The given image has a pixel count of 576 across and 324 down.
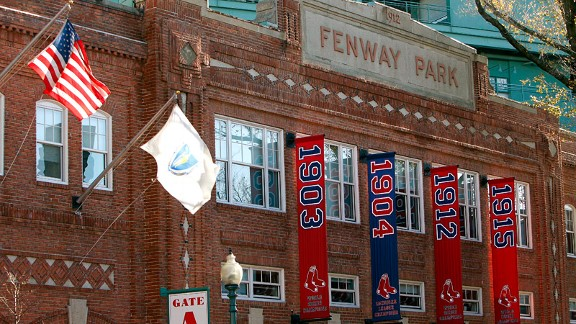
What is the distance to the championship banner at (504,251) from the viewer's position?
3550cm

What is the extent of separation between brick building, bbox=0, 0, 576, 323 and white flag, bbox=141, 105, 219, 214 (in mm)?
2894

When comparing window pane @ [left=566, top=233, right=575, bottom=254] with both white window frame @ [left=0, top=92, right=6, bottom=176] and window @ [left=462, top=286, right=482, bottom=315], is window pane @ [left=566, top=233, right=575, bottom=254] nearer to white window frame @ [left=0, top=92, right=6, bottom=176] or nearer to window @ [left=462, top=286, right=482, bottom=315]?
window @ [left=462, top=286, right=482, bottom=315]

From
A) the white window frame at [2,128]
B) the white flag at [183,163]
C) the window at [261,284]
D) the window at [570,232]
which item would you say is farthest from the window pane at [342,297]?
the window at [570,232]

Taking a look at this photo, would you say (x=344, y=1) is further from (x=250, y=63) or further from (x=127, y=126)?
(x=127, y=126)

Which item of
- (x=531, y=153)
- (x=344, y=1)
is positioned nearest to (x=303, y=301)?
(x=344, y=1)

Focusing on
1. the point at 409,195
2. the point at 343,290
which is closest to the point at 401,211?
the point at 409,195

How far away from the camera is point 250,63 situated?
2952 cm

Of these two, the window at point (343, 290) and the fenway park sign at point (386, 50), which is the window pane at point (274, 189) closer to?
the window at point (343, 290)

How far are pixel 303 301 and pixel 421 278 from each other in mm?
5399

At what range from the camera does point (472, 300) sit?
35500 mm

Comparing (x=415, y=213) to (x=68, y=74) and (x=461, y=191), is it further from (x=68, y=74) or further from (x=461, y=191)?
(x=68, y=74)

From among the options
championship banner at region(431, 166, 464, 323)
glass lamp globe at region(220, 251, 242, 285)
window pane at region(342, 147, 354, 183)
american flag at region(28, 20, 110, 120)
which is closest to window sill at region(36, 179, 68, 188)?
american flag at region(28, 20, 110, 120)

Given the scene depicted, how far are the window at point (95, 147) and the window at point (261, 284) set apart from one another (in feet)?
13.4

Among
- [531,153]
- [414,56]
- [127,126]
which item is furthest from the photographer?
[531,153]
